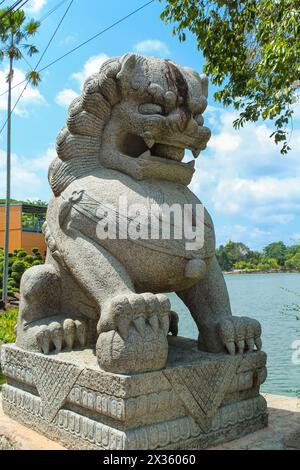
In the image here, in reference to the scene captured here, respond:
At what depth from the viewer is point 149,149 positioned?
271cm

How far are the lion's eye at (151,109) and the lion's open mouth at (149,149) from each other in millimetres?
170

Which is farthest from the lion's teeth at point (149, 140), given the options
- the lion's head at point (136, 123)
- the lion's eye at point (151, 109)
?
the lion's eye at point (151, 109)

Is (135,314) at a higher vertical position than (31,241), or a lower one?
lower

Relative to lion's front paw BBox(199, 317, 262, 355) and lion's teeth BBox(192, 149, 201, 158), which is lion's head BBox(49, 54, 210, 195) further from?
lion's front paw BBox(199, 317, 262, 355)

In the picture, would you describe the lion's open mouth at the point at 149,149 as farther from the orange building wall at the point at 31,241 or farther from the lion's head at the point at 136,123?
the orange building wall at the point at 31,241

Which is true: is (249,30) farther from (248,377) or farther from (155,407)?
(155,407)

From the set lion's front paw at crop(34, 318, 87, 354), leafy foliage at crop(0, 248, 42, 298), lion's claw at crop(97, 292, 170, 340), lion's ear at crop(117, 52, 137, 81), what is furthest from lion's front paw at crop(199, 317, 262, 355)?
leafy foliage at crop(0, 248, 42, 298)

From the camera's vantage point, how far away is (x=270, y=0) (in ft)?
12.5

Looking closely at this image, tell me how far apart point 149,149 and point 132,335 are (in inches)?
44.8

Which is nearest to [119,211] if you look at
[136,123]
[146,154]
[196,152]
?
[146,154]

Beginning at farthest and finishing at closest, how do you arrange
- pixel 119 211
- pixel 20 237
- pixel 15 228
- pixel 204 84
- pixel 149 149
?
pixel 15 228 → pixel 20 237 → pixel 204 84 → pixel 149 149 → pixel 119 211

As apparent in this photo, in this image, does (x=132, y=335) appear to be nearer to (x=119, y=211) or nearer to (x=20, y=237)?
(x=119, y=211)

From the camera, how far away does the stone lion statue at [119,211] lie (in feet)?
8.13

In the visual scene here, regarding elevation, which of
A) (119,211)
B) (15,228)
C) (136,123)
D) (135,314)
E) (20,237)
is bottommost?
(135,314)
